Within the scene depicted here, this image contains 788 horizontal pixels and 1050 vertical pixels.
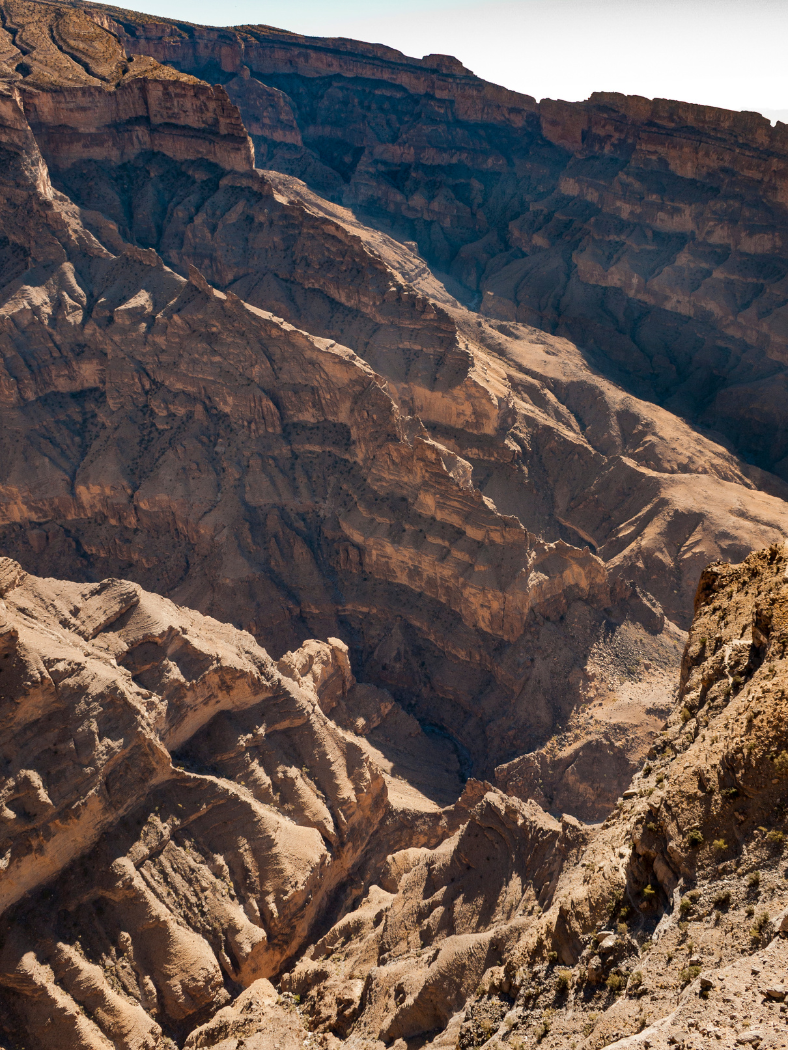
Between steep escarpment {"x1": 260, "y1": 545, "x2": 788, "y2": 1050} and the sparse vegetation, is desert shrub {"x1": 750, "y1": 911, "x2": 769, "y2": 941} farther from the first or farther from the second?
the sparse vegetation

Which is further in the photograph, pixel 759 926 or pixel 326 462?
pixel 326 462

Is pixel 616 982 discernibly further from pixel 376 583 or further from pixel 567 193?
pixel 567 193

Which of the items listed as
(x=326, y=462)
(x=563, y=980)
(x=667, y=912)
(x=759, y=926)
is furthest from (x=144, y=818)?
(x=326, y=462)

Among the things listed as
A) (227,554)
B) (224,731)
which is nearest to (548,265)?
(227,554)

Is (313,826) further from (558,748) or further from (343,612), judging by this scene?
(343,612)

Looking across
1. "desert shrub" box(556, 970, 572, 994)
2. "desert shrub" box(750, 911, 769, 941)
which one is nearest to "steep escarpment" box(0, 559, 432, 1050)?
"desert shrub" box(556, 970, 572, 994)
